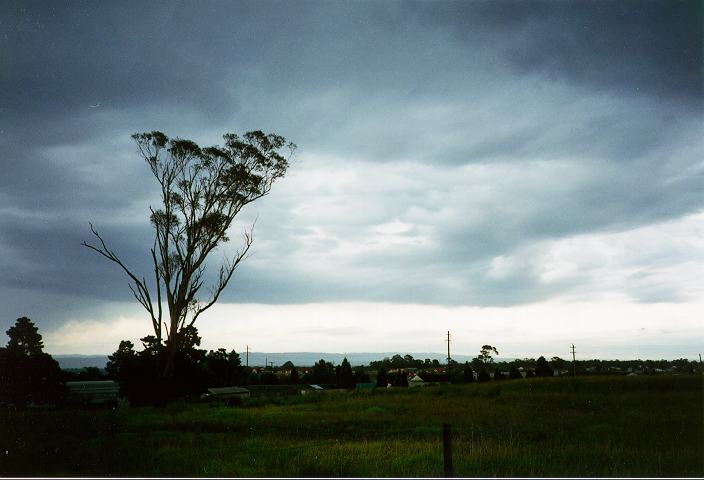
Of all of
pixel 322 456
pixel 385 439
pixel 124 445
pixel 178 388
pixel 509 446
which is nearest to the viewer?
pixel 322 456

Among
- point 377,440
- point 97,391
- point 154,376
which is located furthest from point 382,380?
point 377,440

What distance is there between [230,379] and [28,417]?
39.4 metres

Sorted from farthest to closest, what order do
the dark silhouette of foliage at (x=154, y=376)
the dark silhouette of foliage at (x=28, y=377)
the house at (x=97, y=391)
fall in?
1. the house at (x=97, y=391)
2. the dark silhouette of foliage at (x=154, y=376)
3. the dark silhouette of foliage at (x=28, y=377)

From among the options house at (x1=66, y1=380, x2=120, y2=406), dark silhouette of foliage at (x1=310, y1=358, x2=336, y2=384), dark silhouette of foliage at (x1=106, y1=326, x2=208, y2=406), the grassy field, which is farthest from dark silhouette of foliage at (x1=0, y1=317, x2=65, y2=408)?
dark silhouette of foliage at (x1=310, y1=358, x2=336, y2=384)

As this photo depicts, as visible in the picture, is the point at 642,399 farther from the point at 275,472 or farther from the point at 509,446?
the point at 275,472

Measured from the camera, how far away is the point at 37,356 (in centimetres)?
3078

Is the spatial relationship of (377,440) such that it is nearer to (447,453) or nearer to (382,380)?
(447,453)

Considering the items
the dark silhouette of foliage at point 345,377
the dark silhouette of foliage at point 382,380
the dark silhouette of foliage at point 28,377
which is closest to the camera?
the dark silhouette of foliage at point 28,377

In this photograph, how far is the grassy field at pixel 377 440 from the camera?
11.4 meters

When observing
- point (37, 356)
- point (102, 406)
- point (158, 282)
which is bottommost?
point (102, 406)

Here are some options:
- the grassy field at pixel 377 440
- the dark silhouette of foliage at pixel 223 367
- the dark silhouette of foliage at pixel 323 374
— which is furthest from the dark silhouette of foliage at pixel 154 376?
the dark silhouette of foliage at pixel 323 374

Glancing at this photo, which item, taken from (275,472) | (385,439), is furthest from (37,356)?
(275,472)

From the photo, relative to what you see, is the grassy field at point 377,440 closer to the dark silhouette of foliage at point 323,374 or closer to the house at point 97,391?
the house at point 97,391

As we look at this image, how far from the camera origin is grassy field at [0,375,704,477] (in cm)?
1138
